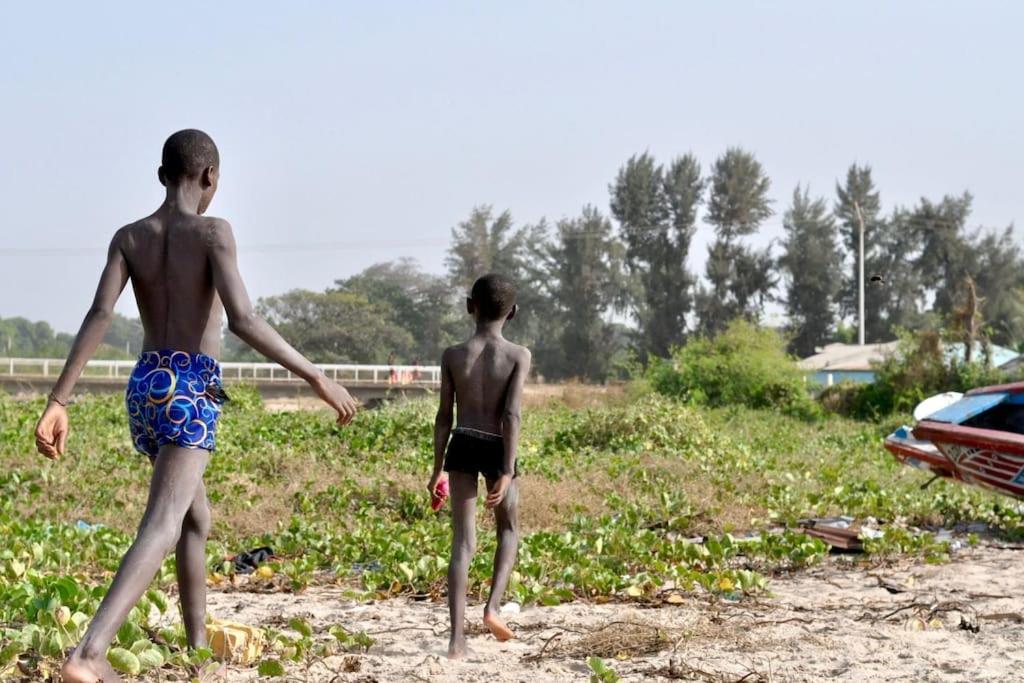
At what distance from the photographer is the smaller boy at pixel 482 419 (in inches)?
219

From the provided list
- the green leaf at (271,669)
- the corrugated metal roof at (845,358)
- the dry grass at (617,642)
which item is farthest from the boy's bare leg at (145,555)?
the corrugated metal roof at (845,358)

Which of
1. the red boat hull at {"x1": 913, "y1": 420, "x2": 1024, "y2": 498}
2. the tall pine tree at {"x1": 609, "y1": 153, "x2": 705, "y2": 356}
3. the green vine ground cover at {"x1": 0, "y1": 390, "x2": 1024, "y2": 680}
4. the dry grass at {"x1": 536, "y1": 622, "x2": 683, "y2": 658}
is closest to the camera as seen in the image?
the dry grass at {"x1": 536, "y1": 622, "x2": 683, "y2": 658}

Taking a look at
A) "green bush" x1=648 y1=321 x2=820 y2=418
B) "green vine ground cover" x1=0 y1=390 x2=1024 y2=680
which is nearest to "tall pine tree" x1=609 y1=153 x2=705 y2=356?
"green bush" x1=648 y1=321 x2=820 y2=418

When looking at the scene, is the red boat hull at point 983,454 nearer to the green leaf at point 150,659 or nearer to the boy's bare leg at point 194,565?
the boy's bare leg at point 194,565

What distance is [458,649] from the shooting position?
5.36m

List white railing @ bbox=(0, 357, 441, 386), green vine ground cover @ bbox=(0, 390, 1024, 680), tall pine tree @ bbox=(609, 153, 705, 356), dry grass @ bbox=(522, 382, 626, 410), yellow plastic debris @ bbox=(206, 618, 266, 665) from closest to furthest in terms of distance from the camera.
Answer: yellow plastic debris @ bbox=(206, 618, 266, 665) < green vine ground cover @ bbox=(0, 390, 1024, 680) < dry grass @ bbox=(522, 382, 626, 410) < white railing @ bbox=(0, 357, 441, 386) < tall pine tree @ bbox=(609, 153, 705, 356)

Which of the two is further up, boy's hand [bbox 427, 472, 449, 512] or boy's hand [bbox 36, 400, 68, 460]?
boy's hand [bbox 36, 400, 68, 460]

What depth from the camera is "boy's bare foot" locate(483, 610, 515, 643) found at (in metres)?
5.61

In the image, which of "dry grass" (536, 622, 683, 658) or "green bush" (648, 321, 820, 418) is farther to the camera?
"green bush" (648, 321, 820, 418)

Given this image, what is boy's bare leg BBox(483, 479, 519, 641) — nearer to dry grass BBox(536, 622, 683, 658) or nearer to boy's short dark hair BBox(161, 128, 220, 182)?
dry grass BBox(536, 622, 683, 658)

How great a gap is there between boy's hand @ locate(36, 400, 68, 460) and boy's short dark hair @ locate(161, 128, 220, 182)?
35.4 inches

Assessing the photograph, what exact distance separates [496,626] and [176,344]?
2192 millimetres

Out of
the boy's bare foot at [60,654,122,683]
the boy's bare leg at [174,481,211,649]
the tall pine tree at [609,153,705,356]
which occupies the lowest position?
the boy's bare foot at [60,654,122,683]

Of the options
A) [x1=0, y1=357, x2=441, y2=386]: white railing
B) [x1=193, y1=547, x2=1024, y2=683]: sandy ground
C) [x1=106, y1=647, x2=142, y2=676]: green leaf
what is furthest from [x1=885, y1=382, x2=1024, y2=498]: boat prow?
[x1=0, y1=357, x2=441, y2=386]: white railing
